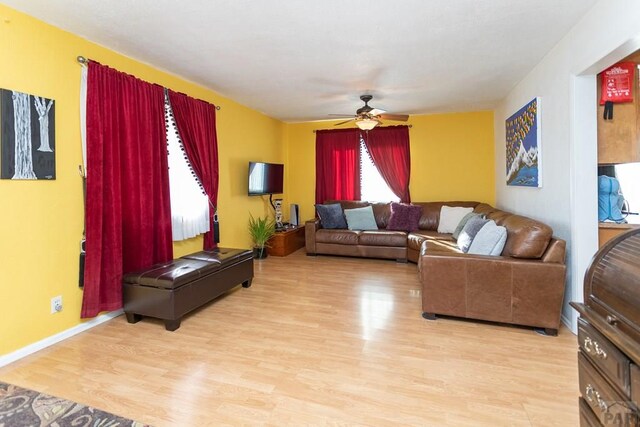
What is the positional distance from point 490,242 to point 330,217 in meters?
2.96

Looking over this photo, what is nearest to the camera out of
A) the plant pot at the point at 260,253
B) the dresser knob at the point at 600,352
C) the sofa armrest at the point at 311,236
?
the dresser knob at the point at 600,352

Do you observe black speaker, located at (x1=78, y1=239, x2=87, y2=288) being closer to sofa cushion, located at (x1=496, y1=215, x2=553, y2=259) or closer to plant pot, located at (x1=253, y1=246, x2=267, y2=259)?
plant pot, located at (x1=253, y1=246, x2=267, y2=259)

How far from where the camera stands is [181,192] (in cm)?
371

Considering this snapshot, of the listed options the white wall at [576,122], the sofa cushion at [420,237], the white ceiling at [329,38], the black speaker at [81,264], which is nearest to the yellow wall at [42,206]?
the black speaker at [81,264]

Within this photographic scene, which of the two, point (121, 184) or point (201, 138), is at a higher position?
point (201, 138)

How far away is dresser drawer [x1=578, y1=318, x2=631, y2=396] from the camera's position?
2.97 feet

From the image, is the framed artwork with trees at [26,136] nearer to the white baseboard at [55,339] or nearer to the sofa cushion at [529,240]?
the white baseboard at [55,339]

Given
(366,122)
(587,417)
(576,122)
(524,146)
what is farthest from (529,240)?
(366,122)

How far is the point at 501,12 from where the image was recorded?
7.61ft

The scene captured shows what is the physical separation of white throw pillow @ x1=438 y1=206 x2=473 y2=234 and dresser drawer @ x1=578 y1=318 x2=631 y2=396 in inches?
155

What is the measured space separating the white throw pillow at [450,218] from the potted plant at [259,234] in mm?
2751

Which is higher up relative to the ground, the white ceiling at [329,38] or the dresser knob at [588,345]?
the white ceiling at [329,38]

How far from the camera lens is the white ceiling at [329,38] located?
2.23m

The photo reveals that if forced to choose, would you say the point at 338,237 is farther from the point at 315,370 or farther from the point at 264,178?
the point at 315,370
